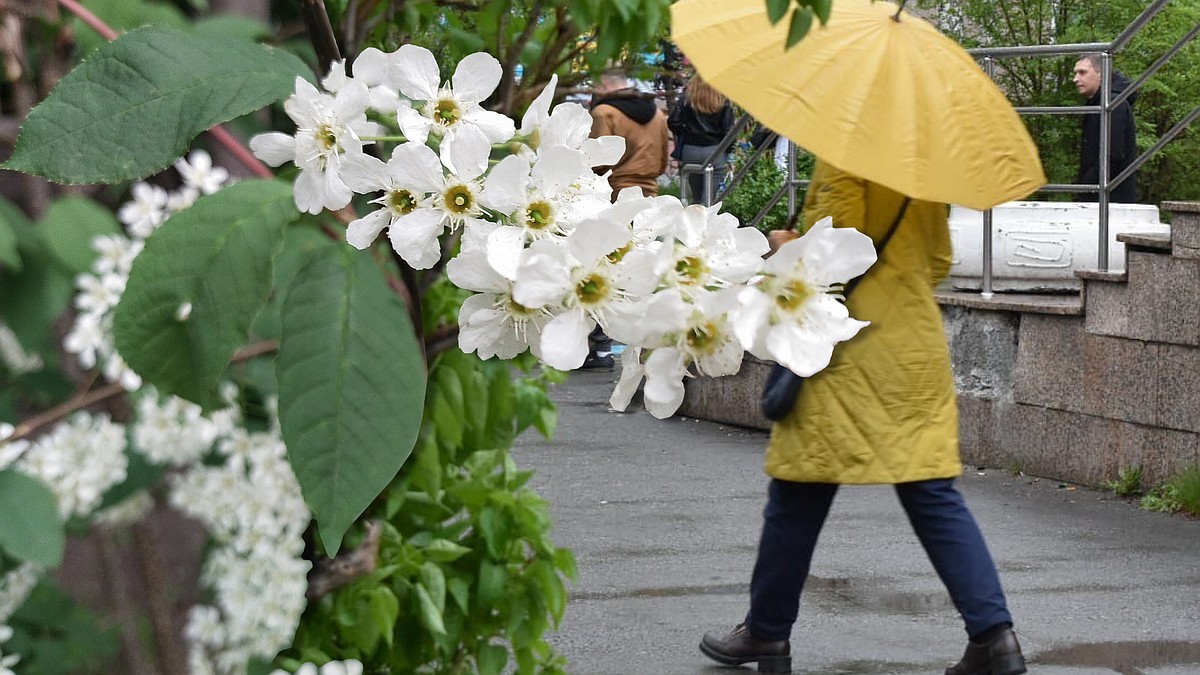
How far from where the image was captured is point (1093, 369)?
8.01 meters

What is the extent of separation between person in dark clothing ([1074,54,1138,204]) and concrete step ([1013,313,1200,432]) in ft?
2.91

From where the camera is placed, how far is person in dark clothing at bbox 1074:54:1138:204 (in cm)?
A: 858

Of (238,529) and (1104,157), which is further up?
(238,529)

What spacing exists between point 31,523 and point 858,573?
5563 millimetres

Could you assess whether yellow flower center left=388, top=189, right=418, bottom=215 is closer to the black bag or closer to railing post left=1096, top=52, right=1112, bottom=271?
the black bag

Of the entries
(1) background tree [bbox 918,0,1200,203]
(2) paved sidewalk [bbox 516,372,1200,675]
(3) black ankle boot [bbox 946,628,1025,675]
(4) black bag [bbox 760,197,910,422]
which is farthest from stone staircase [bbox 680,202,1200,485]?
(4) black bag [bbox 760,197,910,422]

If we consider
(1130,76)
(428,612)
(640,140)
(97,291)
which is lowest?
(1130,76)

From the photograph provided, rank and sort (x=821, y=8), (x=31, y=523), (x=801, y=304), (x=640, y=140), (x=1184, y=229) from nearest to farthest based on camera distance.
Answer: (x=801, y=304), (x=31, y=523), (x=821, y=8), (x=1184, y=229), (x=640, y=140)

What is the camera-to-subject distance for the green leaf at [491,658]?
3296mm

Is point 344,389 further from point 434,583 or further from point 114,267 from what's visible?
point 434,583

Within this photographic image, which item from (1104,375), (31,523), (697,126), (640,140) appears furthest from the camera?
(697,126)

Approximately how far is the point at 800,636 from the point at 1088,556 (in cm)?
166

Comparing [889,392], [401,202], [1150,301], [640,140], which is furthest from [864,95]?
[640,140]

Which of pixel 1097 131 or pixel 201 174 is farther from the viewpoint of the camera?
pixel 1097 131
